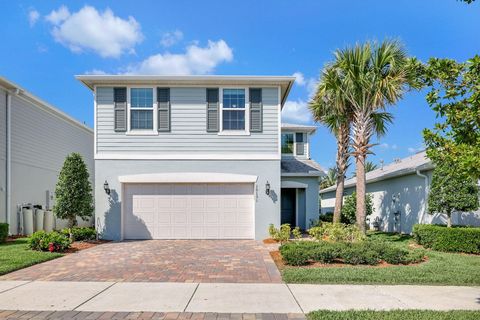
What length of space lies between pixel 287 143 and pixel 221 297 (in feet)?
44.1

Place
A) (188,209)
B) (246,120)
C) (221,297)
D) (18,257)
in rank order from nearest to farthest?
(221,297) → (18,257) → (246,120) → (188,209)

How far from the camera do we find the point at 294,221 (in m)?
17.0

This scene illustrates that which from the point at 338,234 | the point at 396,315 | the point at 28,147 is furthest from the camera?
the point at 28,147

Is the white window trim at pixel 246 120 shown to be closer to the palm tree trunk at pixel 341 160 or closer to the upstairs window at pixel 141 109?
the upstairs window at pixel 141 109

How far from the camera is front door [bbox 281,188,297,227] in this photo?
672 inches

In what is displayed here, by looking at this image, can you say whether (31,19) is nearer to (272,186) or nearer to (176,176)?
(176,176)

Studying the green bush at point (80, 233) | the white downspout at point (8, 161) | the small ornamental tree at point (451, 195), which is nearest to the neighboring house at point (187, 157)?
the green bush at point (80, 233)

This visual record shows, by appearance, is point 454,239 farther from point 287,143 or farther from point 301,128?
point 287,143

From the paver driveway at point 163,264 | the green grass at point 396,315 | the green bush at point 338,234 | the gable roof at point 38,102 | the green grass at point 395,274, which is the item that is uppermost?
the gable roof at point 38,102

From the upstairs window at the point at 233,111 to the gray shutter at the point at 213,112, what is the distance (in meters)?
0.26

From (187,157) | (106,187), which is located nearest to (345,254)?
(187,157)

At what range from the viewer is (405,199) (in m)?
15.2

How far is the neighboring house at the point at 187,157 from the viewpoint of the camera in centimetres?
1277

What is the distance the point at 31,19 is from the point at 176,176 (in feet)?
24.1
